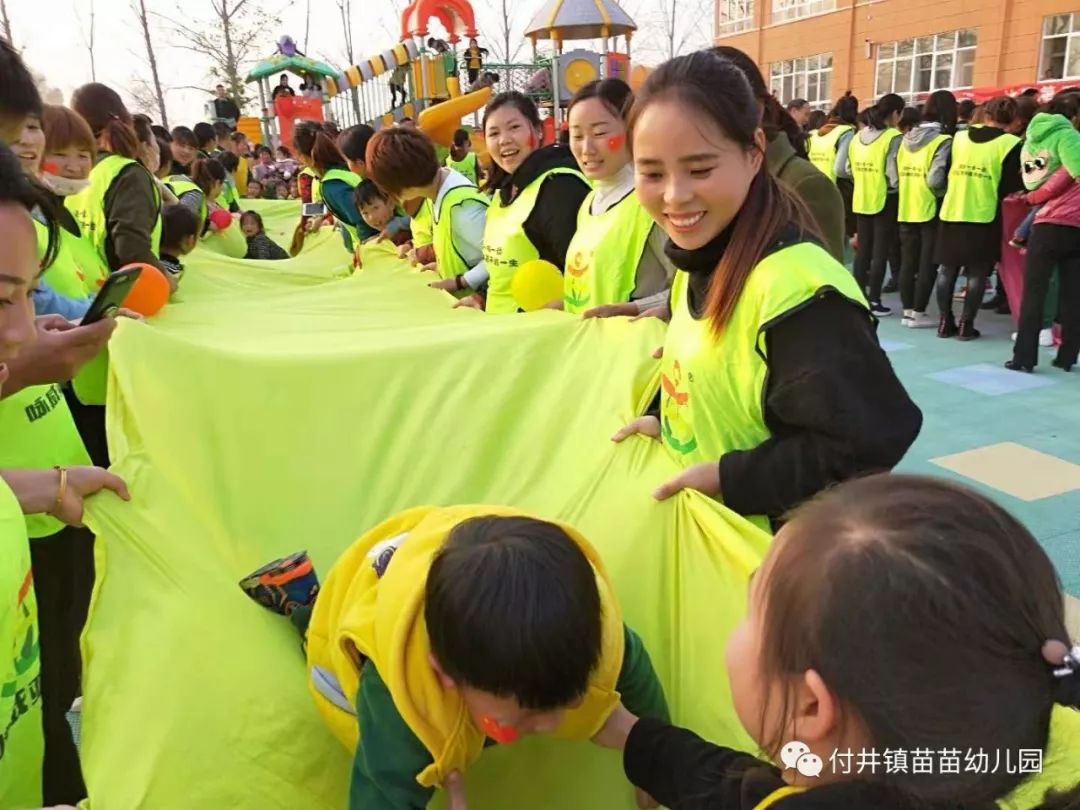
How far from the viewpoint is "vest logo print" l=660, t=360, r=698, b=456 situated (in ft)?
4.83

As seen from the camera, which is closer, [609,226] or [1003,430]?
[609,226]

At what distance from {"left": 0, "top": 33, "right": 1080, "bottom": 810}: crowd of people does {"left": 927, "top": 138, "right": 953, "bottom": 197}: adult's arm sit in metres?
3.43

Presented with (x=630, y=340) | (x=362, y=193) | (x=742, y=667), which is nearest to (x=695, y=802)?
(x=742, y=667)

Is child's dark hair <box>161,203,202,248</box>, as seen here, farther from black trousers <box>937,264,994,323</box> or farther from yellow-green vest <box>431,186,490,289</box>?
black trousers <box>937,264,994,323</box>

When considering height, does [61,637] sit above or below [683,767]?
below

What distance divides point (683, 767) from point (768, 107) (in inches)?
67.0

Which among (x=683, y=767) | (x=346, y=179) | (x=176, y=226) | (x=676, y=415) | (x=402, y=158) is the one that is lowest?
(x=683, y=767)

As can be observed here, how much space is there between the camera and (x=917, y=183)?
5555 millimetres

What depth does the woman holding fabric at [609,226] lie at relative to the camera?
7.86 ft

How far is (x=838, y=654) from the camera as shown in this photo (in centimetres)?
73

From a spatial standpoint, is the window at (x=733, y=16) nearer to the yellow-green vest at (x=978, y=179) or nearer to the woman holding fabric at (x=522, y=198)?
the yellow-green vest at (x=978, y=179)

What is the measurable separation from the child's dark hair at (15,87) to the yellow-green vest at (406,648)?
3.58ft

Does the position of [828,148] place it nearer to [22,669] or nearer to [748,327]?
[748,327]

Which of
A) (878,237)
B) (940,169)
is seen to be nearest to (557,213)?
(940,169)
